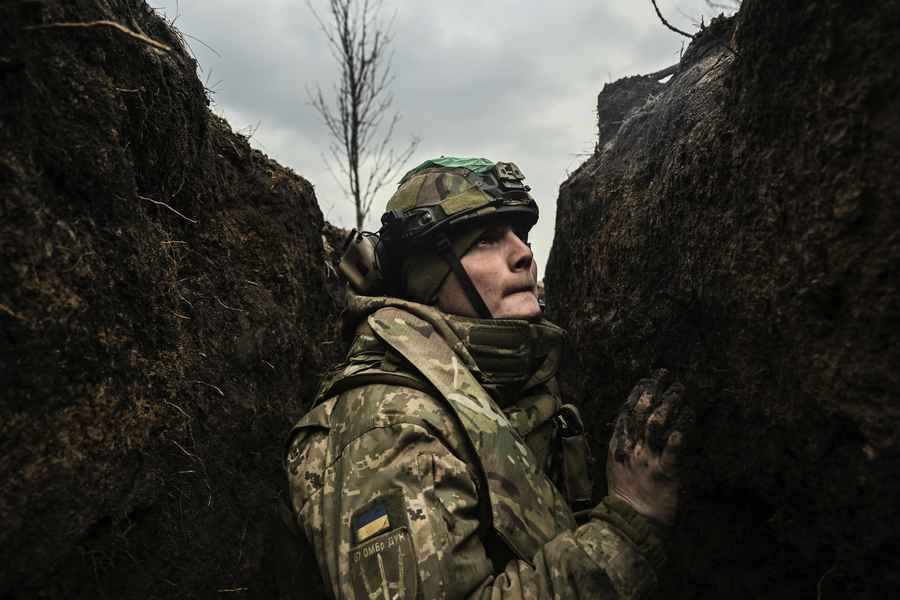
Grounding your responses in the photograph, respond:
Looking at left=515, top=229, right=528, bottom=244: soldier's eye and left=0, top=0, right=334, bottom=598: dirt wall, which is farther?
left=515, top=229, right=528, bottom=244: soldier's eye

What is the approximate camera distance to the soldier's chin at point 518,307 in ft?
9.02

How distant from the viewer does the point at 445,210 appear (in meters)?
2.80

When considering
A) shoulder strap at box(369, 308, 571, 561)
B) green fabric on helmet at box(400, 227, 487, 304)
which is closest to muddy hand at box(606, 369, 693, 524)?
shoulder strap at box(369, 308, 571, 561)

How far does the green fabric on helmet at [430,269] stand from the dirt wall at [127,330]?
919 millimetres

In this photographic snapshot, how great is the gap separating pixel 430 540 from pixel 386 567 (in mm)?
175

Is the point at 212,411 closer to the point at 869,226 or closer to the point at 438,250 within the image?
the point at 438,250

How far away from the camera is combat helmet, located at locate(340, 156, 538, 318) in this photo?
2.82m

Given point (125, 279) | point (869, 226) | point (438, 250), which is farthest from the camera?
point (438, 250)

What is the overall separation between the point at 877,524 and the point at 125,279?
8.25ft

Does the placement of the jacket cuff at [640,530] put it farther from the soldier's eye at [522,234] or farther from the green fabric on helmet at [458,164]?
the green fabric on helmet at [458,164]

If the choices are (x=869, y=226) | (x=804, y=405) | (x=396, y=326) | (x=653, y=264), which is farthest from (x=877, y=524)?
(x=396, y=326)

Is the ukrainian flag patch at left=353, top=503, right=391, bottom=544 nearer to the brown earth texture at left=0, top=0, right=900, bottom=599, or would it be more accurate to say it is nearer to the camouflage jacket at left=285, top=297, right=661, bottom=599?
the camouflage jacket at left=285, top=297, right=661, bottom=599

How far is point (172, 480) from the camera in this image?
2273mm

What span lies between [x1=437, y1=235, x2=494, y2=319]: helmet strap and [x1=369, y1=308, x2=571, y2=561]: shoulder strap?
0.29 meters
